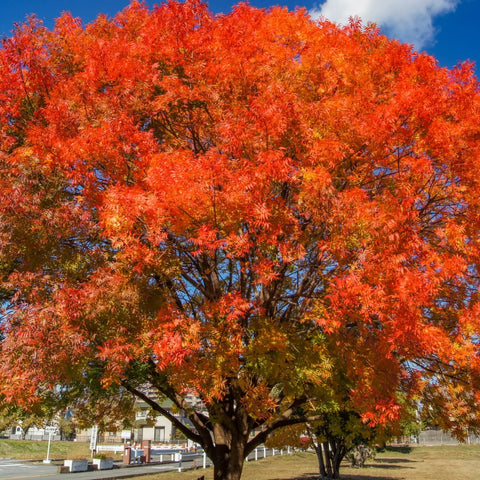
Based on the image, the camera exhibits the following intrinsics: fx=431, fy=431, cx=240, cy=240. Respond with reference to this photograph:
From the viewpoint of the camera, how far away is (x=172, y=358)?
21.1 ft

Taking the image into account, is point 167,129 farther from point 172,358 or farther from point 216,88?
point 172,358

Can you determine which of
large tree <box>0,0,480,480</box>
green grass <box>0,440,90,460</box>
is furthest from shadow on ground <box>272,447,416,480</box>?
green grass <box>0,440,90,460</box>

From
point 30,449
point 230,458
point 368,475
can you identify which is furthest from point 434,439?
point 230,458

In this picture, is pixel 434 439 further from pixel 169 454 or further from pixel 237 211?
pixel 237 211

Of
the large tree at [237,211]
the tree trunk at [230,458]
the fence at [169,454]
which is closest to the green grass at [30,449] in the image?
the fence at [169,454]

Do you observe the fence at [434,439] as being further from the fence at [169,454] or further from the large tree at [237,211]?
the large tree at [237,211]

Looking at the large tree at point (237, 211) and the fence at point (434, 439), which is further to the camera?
the fence at point (434, 439)

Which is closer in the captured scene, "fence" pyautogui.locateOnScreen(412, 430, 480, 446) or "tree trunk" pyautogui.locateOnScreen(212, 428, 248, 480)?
"tree trunk" pyautogui.locateOnScreen(212, 428, 248, 480)

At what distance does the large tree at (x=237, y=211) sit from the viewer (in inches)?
263

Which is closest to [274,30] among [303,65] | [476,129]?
[303,65]

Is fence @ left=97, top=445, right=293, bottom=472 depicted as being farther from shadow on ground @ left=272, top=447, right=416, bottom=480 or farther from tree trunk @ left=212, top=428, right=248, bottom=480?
tree trunk @ left=212, top=428, right=248, bottom=480

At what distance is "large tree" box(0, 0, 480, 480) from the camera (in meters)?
6.69

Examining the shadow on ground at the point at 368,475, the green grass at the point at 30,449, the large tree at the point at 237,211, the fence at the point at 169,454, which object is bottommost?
the shadow on ground at the point at 368,475

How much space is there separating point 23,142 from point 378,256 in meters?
7.21
